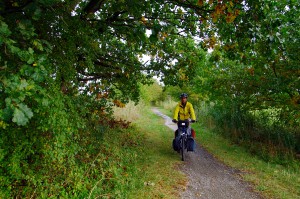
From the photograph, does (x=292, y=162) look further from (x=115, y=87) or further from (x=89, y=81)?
(x=89, y=81)

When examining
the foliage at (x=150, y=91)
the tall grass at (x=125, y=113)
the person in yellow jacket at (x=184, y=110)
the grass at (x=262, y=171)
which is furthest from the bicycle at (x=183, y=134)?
the foliage at (x=150, y=91)

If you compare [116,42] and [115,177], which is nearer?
[115,177]

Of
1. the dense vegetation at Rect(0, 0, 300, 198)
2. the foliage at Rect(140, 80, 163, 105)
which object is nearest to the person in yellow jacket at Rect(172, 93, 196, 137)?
the dense vegetation at Rect(0, 0, 300, 198)

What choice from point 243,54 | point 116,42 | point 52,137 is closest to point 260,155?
point 243,54

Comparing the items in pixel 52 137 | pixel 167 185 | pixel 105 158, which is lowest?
pixel 167 185

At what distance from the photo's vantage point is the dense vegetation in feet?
10.1

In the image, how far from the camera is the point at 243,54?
5.74m

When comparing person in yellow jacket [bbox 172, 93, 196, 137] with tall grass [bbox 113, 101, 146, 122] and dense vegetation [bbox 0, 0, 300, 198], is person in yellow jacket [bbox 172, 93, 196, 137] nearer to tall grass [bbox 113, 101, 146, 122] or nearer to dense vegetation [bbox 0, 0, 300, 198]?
dense vegetation [bbox 0, 0, 300, 198]

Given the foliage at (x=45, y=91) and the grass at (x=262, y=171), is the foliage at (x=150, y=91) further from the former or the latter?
the foliage at (x=45, y=91)

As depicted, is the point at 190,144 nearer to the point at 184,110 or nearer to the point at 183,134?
the point at 183,134

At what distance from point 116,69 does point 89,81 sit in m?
0.97

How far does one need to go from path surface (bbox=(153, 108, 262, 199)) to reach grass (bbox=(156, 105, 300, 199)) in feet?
0.93

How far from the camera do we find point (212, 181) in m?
6.04

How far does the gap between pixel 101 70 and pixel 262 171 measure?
18.6 feet
